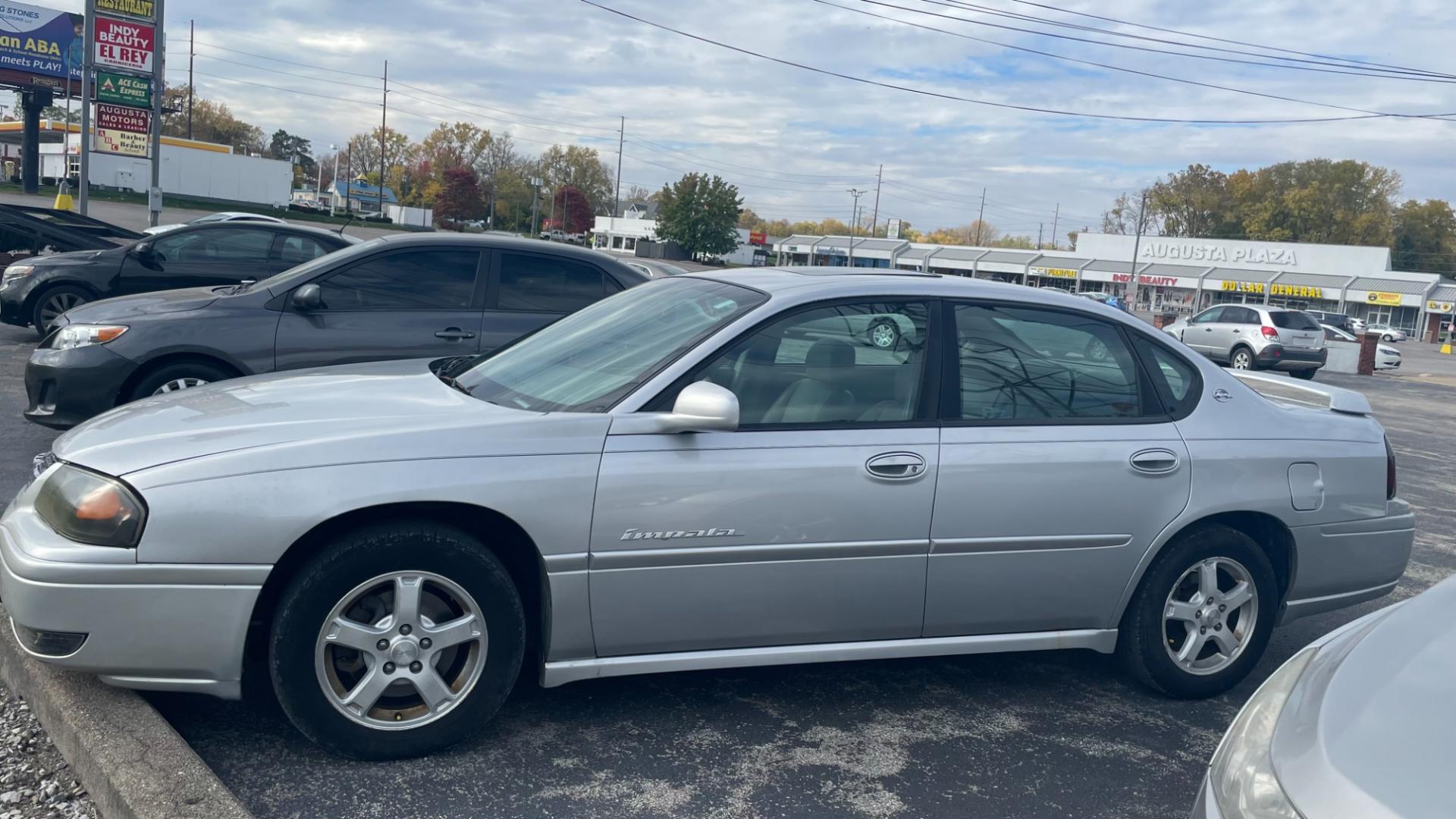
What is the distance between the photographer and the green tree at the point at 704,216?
7094 cm

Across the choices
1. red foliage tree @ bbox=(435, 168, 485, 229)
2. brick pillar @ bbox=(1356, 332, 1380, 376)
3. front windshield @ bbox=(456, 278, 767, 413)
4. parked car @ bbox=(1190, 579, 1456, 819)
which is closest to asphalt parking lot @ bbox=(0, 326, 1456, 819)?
front windshield @ bbox=(456, 278, 767, 413)

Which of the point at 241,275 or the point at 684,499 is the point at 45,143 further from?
the point at 684,499

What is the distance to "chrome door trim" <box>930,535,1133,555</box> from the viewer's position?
385 centimetres

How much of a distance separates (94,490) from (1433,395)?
2603cm

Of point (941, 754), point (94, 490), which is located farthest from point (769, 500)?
point (94, 490)

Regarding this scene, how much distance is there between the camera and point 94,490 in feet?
10.3

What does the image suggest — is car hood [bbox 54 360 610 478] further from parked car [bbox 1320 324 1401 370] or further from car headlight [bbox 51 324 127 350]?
parked car [bbox 1320 324 1401 370]

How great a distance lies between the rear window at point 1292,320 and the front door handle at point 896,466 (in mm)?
23602

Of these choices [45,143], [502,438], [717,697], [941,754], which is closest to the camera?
[502,438]

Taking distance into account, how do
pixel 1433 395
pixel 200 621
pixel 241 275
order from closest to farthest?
1. pixel 200 621
2. pixel 241 275
3. pixel 1433 395

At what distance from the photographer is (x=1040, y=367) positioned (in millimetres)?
4227

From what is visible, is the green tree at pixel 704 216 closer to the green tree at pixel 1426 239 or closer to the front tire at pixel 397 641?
the green tree at pixel 1426 239

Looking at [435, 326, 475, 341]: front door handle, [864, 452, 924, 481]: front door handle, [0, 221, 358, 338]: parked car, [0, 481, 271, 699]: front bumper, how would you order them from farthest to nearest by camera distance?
[0, 221, 358, 338]: parked car, [435, 326, 475, 341]: front door handle, [864, 452, 924, 481]: front door handle, [0, 481, 271, 699]: front bumper

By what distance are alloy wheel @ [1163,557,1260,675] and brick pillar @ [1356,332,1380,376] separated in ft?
92.2
